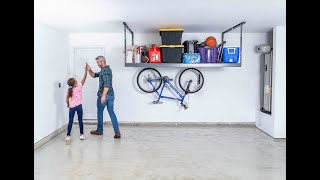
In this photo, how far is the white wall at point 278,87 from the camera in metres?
6.21

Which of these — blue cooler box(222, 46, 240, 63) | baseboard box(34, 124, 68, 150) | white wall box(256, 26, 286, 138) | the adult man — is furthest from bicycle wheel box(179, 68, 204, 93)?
baseboard box(34, 124, 68, 150)

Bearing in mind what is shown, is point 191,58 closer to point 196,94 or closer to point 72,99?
point 196,94

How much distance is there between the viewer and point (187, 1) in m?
4.03

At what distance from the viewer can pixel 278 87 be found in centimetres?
634

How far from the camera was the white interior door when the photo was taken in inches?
295

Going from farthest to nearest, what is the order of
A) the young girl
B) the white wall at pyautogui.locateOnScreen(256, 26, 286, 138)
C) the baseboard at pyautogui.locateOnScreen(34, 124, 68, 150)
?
the white wall at pyautogui.locateOnScreen(256, 26, 286, 138) < the young girl < the baseboard at pyautogui.locateOnScreen(34, 124, 68, 150)

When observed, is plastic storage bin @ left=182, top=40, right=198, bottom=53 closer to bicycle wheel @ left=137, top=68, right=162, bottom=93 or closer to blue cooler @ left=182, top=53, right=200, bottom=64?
blue cooler @ left=182, top=53, right=200, bottom=64

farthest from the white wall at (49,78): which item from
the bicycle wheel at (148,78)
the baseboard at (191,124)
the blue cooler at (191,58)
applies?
the blue cooler at (191,58)

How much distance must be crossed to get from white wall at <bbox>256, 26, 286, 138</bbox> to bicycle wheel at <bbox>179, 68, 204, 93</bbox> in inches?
67.3

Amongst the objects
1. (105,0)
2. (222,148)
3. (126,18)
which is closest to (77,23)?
Answer: (126,18)

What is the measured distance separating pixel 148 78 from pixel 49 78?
7.60 ft
